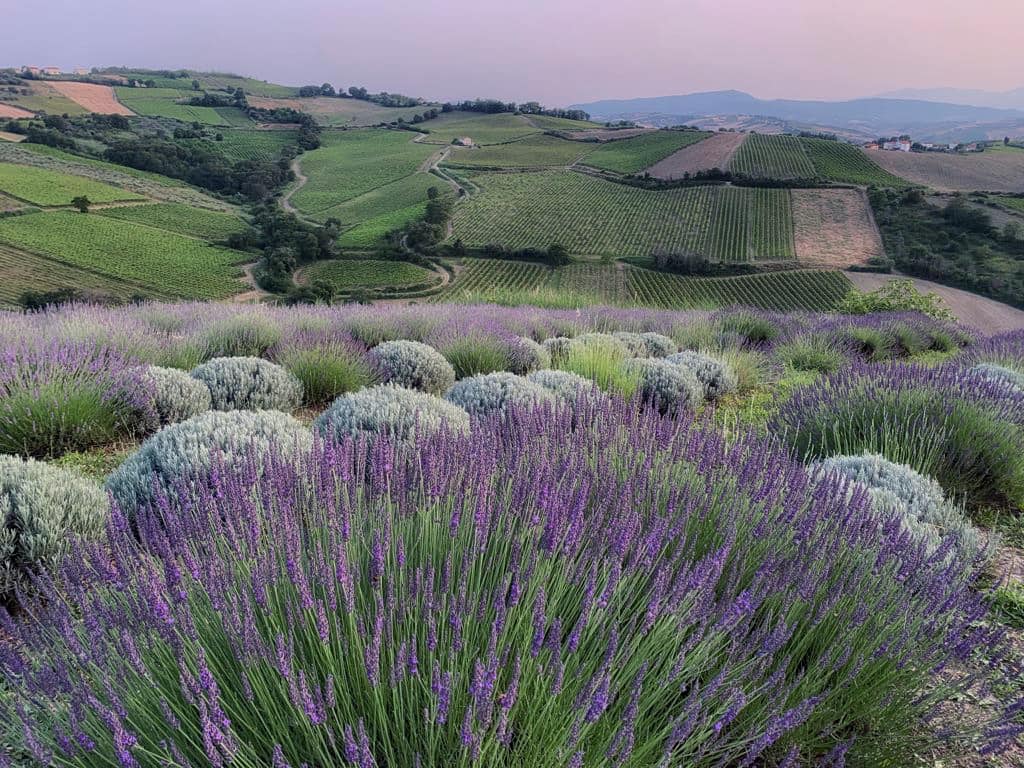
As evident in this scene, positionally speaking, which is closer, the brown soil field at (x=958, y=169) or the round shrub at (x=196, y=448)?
the round shrub at (x=196, y=448)

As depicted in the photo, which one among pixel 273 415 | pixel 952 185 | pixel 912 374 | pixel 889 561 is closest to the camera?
pixel 889 561

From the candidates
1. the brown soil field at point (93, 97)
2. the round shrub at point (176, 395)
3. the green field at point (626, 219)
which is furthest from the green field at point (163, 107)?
the round shrub at point (176, 395)

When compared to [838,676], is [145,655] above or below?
above

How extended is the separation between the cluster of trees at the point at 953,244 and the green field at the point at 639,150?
3344cm

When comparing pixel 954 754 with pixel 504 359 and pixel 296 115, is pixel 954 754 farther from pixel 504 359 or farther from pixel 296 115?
pixel 296 115

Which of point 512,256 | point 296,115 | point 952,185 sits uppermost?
point 296,115

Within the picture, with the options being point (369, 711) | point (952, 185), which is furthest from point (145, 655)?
point (952, 185)

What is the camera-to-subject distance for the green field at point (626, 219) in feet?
206

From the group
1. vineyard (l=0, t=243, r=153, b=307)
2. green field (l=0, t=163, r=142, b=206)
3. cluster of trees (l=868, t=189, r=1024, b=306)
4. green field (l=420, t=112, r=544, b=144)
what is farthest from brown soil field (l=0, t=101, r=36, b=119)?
cluster of trees (l=868, t=189, r=1024, b=306)

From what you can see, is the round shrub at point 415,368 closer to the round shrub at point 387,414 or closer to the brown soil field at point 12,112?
the round shrub at point 387,414

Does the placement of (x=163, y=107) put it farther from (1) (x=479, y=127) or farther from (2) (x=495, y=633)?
(2) (x=495, y=633)

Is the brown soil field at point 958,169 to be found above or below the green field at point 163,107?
below

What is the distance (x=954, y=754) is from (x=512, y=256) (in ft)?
209

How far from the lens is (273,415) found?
405cm
